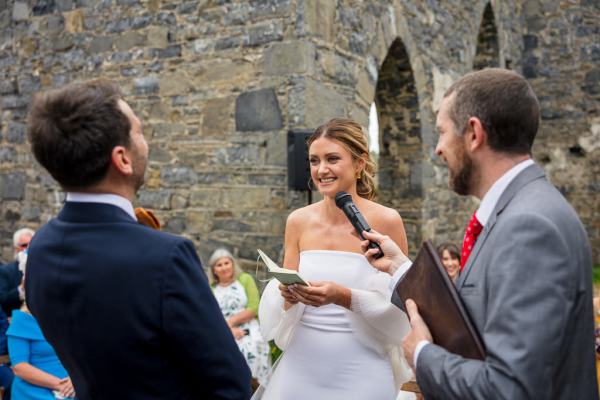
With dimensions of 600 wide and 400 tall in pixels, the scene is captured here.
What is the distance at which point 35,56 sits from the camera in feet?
20.5

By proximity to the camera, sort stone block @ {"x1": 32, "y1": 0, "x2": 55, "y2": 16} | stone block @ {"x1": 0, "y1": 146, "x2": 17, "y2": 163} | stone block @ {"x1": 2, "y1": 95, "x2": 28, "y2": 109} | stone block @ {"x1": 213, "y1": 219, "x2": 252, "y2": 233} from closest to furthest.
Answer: stone block @ {"x1": 213, "y1": 219, "x2": 252, "y2": 233}, stone block @ {"x1": 32, "y1": 0, "x2": 55, "y2": 16}, stone block @ {"x1": 2, "y1": 95, "x2": 28, "y2": 109}, stone block @ {"x1": 0, "y1": 146, "x2": 17, "y2": 163}

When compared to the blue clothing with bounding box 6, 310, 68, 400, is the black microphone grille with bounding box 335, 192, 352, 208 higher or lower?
higher

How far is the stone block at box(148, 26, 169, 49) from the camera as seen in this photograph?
5.30 m

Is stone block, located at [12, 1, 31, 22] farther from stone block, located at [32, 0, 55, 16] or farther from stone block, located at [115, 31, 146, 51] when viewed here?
stone block, located at [115, 31, 146, 51]

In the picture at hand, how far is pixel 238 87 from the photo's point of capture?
16.3 feet

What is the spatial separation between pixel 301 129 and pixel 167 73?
1.55 meters

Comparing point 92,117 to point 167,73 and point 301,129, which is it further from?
point 167,73

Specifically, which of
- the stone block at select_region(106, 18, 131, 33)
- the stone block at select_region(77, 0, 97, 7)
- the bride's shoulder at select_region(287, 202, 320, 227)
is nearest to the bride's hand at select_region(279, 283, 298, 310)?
the bride's shoulder at select_region(287, 202, 320, 227)

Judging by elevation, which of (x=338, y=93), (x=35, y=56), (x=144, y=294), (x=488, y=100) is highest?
(x=35, y=56)

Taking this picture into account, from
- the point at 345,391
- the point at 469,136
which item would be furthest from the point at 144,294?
the point at 345,391

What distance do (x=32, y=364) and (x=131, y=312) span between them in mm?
2534

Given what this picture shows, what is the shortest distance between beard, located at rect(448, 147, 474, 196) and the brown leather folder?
0.19 meters

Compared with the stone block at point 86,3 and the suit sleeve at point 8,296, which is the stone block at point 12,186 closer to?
the stone block at point 86,3

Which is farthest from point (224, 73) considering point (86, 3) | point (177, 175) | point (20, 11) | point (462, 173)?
point (462, 173)
